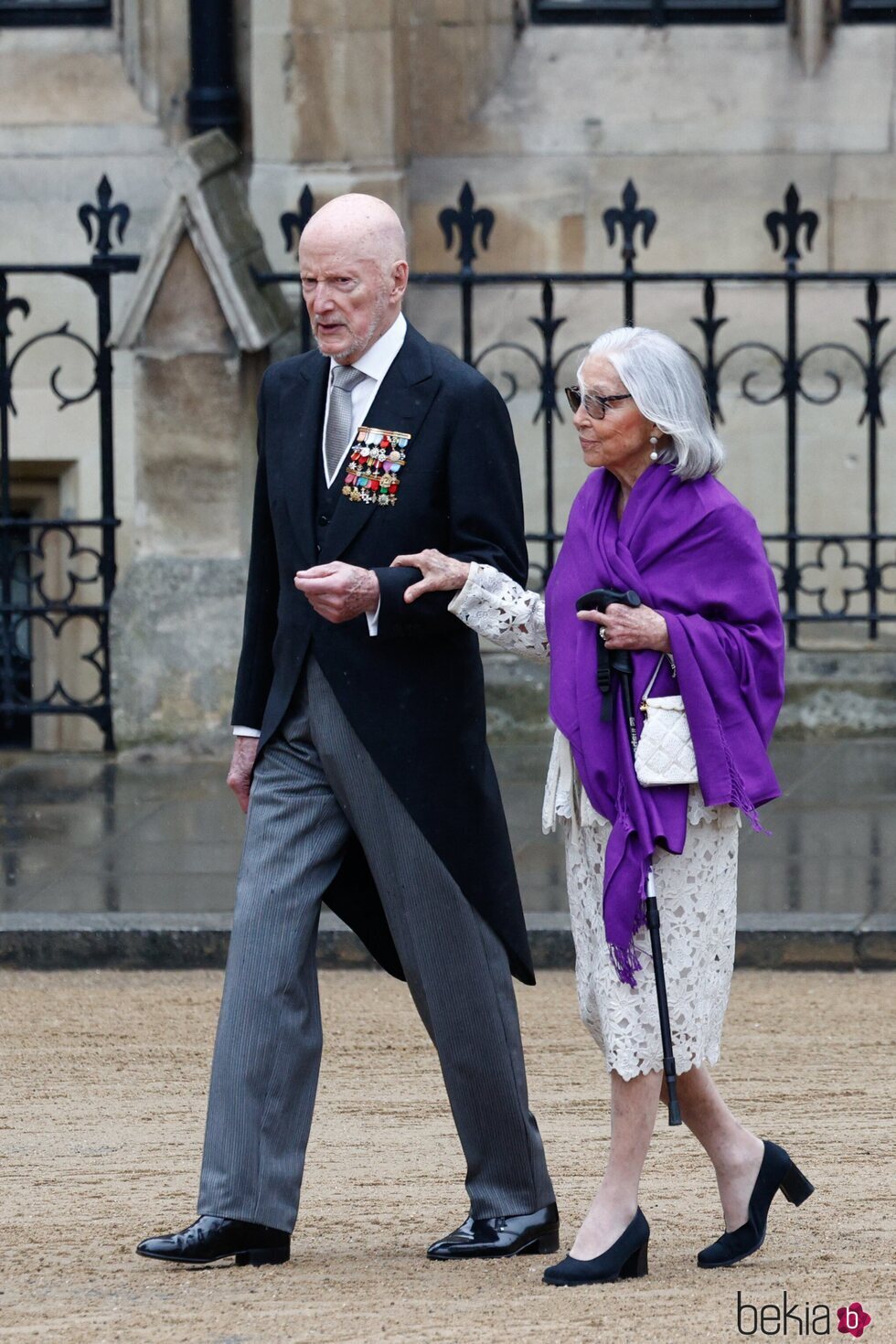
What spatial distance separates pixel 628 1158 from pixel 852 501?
6591mm

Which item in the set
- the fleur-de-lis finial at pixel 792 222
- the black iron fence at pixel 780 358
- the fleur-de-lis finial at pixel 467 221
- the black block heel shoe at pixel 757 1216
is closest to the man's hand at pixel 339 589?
the black block heel shoe at pixel 757 1216

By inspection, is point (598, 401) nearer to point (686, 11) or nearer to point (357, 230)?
point (357, 230)

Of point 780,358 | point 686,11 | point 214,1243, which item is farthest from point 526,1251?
point 686,11

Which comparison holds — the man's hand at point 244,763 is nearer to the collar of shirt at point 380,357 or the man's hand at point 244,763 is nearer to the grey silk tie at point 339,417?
the grey silk tie at point 339,417

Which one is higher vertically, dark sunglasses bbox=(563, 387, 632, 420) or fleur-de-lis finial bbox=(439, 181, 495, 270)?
fleur-de-lis finial bbox=(439, 181, 495, 270)

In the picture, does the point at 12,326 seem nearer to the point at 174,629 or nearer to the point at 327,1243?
the point at 174,629

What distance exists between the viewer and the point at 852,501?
1044 cm

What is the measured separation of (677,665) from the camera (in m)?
4.08

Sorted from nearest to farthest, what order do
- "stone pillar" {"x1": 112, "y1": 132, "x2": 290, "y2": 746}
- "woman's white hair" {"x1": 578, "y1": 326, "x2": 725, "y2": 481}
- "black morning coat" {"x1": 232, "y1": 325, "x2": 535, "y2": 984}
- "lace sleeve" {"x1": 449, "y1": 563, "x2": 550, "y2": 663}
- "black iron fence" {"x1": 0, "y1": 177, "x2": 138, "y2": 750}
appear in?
"woman's white hair" {"x1": 578, "y1": 326, "x2": 725, "y2": 481}, "lace sleeve" {"x1": 449, "y1": 563, "x2": 550, "y2": 663}, "black morning coat" {"x1": 232, "y1": 325, "x2": 535, "y2": 984}, "stone pillar" {"x1": 112, "y1": 132, "x2": 290, "y2": 746}, "black iron fence" {"x1": 0, "y1": 177, "x2": 138, "y2": 750}

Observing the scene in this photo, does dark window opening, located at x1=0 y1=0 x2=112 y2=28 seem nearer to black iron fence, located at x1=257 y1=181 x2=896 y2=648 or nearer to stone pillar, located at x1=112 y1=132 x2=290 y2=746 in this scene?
stone pillar, located at x1=112 y1=132 x2=290 y2=746

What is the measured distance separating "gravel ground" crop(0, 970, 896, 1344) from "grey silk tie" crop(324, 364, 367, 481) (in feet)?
4.82

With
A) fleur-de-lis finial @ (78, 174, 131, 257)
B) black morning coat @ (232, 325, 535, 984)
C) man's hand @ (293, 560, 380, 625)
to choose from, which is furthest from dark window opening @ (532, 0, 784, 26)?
man's hand @ (293, 560, 380, 625)

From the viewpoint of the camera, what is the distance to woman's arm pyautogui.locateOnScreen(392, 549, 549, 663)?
4.24 m

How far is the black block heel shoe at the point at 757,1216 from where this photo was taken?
4301mm
